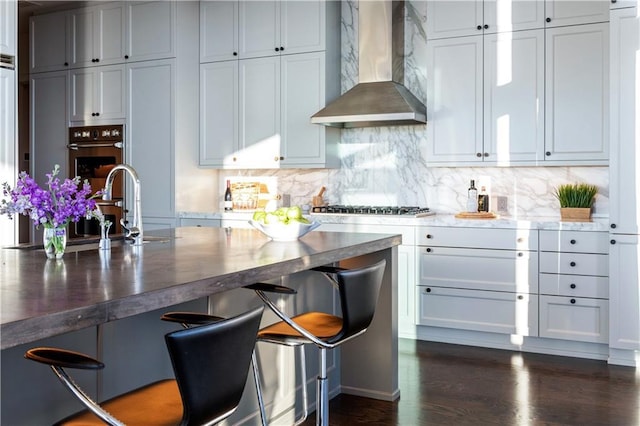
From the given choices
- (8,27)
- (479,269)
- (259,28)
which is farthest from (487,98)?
(8,27)

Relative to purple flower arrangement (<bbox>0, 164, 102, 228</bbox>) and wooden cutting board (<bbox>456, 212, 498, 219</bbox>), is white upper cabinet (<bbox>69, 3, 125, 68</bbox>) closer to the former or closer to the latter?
wooden cutting board (<bbox>456, 212, 498, 219</bbox>)

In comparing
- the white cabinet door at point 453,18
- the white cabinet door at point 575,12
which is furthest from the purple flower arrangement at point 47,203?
the white cabinet door at point 575,12

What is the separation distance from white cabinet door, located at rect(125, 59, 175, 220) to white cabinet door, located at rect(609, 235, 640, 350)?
335 cm

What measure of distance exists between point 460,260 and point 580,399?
1.30 metres

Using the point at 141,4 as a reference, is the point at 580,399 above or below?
below

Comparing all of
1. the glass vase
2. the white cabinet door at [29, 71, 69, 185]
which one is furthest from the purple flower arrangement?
the white cabinet door at [29, 71, 69, 185]

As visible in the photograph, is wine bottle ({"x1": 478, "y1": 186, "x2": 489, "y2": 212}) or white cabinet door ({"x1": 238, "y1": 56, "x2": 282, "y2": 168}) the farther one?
white cabinet door ({"x1": 238, "y1": 56, "x2": 282, "y2": 168})

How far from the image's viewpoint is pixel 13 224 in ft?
13.9

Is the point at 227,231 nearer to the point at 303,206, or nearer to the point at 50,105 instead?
the point at 303,206

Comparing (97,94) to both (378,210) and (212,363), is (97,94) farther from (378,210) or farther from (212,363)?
(212,363)

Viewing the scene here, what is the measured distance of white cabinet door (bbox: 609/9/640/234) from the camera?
387 cm

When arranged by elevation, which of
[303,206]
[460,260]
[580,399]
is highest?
[303,206]

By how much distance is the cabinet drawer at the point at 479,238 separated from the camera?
4207 mm

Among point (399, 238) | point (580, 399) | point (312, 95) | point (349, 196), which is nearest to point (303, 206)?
point (349, 196)
